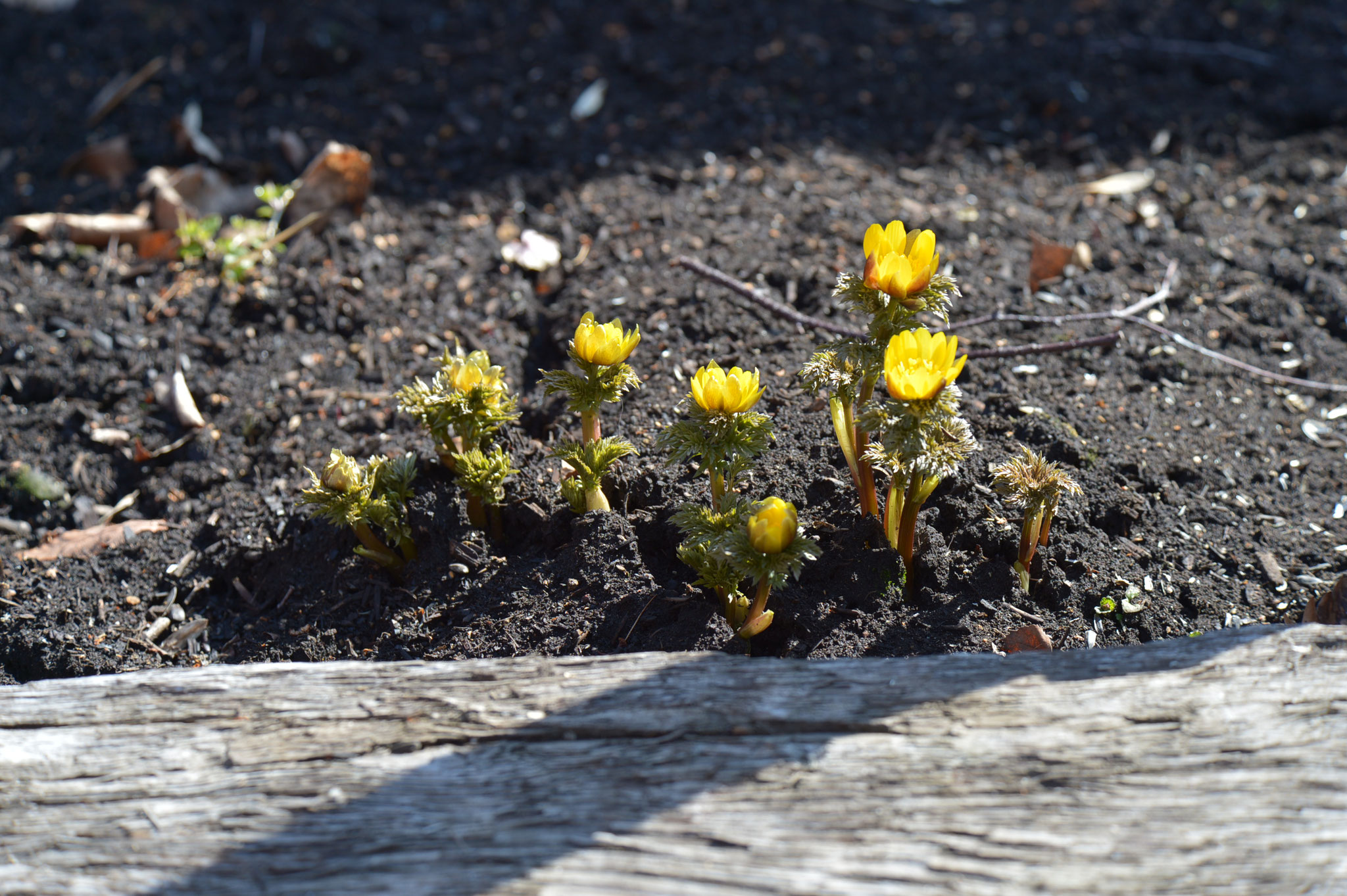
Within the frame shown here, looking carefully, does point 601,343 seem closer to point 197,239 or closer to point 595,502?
point 595,502

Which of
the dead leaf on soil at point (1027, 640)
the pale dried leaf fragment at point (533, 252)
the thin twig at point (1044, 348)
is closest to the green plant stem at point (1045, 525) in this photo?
the dead leaf on soil at point (1027, 640)

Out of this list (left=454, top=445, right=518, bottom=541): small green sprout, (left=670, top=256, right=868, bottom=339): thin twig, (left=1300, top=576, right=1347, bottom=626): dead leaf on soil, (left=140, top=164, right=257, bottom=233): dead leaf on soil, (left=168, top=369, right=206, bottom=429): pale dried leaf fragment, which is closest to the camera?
(left=1300, top=576, right=1347, bottom=626): dead leaf on soil

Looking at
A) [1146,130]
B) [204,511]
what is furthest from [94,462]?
[1146,130]

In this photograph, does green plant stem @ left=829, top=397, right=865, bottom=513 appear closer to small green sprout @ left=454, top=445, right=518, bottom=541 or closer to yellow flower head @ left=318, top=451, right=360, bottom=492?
small green sprout @ left=454, top=445, right=518, bottom=541

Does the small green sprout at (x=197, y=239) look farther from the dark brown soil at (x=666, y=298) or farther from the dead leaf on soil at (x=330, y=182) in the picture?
the dead leaf on soil at (x=330, y=182)

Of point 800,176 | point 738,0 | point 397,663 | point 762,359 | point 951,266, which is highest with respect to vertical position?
point 738,0

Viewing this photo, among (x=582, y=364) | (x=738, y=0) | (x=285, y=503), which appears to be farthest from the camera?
(x=738, y=0)

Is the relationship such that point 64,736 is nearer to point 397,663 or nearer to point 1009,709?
point 397,663

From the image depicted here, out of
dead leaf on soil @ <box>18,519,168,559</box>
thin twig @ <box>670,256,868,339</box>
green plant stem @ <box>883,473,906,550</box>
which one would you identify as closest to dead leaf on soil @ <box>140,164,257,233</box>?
dead leaf on soil @ <box>18,519,168,559</box>
